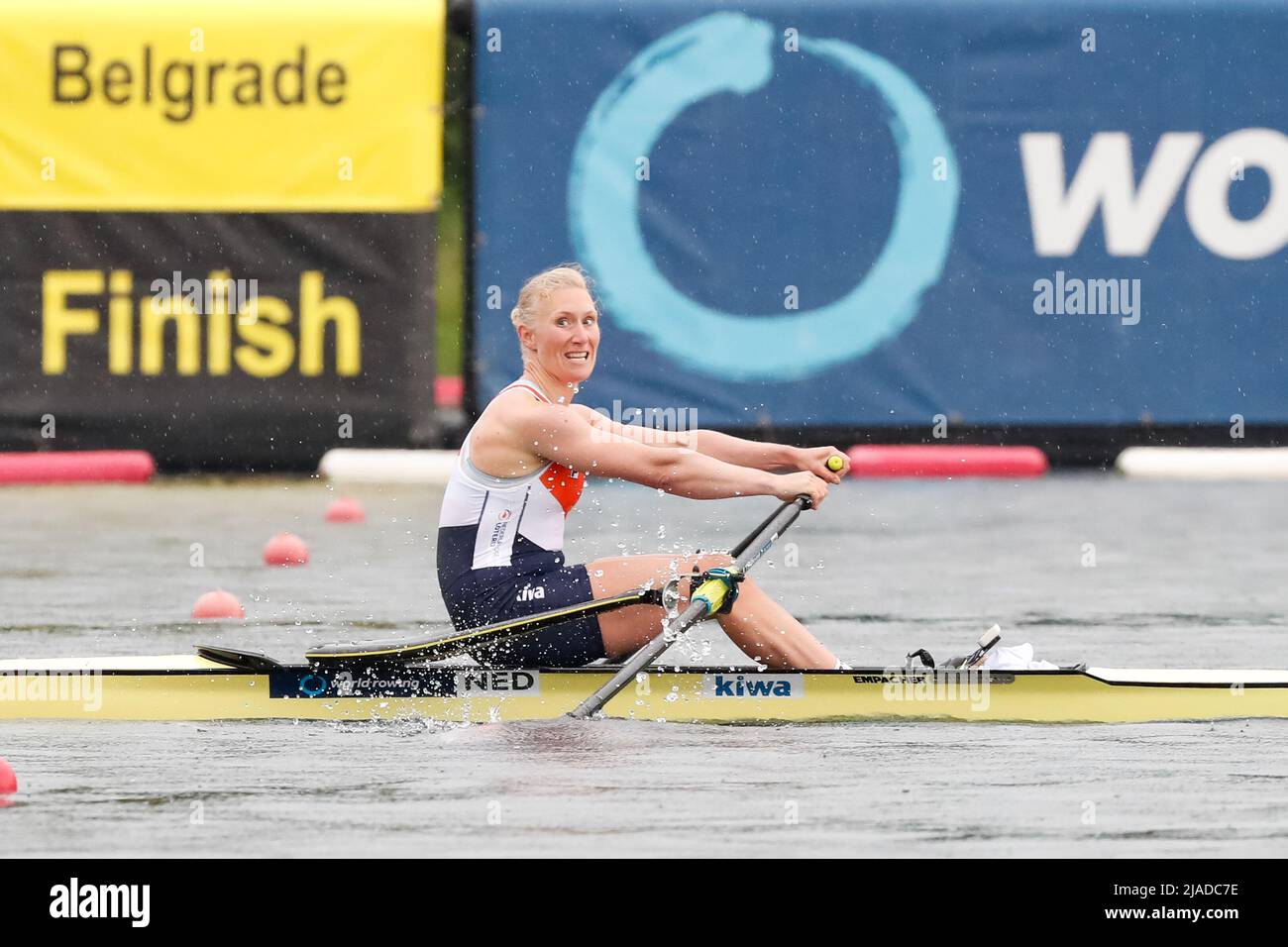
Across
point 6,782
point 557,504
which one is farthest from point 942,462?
point 6,782

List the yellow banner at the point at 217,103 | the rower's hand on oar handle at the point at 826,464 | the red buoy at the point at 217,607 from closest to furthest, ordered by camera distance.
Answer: the rower's hand on oar handle at the point at 826,464 < the red buoy at the point at 217,607 < the yellow banner at the point at 217,103

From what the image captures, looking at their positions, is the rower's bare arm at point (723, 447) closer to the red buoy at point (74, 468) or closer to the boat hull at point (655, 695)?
the boat hull at point (655, 695)

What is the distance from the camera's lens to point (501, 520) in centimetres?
774

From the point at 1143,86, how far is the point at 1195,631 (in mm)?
7408

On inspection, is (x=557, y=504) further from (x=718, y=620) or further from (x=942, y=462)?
(x=942, y=462)

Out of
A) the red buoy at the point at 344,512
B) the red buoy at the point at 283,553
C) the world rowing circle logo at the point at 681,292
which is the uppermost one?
the world rowing circle logo at the point at 681,292

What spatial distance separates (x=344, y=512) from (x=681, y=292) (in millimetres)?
3356

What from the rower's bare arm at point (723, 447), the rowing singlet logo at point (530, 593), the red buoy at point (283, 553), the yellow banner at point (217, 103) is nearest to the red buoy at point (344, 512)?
the red buoy at point (283, 553)

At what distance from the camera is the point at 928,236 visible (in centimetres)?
1647

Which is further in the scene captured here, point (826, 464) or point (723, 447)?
point (723, 447)

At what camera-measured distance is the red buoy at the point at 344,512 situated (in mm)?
14047

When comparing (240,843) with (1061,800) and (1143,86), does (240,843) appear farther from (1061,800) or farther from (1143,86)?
(1143,86)
